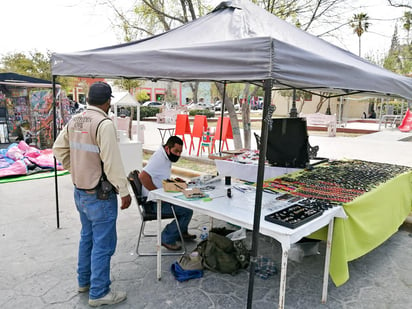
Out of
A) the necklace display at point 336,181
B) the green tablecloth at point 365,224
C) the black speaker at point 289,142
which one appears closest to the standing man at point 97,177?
the necklace display at point 336,181

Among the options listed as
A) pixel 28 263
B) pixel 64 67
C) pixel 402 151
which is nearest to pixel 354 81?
pixel 64 67

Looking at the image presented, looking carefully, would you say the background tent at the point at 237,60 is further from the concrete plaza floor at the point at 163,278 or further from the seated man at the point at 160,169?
the seated man at the point at 160,169

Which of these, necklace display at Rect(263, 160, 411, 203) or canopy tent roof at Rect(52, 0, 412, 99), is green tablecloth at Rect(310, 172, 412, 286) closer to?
necklace display at Rect(263, 160, 411, 203)

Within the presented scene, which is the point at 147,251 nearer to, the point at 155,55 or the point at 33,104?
the point at 155,55

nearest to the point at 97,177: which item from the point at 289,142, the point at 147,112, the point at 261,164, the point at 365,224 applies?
the point at 261,164

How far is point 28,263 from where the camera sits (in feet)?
10.9

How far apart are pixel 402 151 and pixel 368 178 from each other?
8.15 metres

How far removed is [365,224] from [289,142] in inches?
60.4

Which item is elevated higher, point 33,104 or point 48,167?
point 33,104

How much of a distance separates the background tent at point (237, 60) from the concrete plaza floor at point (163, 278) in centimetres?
64

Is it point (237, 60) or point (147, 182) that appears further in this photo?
point (147, 182)

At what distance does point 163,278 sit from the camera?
3.04 meters

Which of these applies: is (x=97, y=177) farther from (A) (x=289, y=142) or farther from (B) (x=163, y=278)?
(A) (x=289, y=142)

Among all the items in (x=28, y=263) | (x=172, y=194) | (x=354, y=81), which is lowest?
(x=28, y=263)
